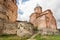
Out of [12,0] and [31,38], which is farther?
[12,0]

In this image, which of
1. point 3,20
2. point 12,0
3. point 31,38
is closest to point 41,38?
point 31,38

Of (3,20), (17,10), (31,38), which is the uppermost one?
(17,10)

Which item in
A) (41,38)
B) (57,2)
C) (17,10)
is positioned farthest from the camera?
(17,10)

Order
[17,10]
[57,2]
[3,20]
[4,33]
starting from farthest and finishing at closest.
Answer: [17,10] → [57,2] → [3,20] → [4,33]

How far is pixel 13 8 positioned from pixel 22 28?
148 inches

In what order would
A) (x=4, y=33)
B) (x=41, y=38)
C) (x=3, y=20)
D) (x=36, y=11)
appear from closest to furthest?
(x=41, y=38) → (x=4, y=33) → (x=3, y=20) → (x=36, y=11)

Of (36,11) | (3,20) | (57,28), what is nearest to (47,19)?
(57,28)

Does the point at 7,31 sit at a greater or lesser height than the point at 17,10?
lesser

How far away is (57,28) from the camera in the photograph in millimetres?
12211

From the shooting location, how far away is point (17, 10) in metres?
13.4

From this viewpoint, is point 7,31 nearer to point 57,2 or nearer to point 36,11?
point 57,2

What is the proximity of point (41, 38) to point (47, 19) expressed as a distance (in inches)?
148

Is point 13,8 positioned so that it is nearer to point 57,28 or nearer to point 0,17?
point 0,17

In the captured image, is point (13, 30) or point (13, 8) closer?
point (13, 30)
